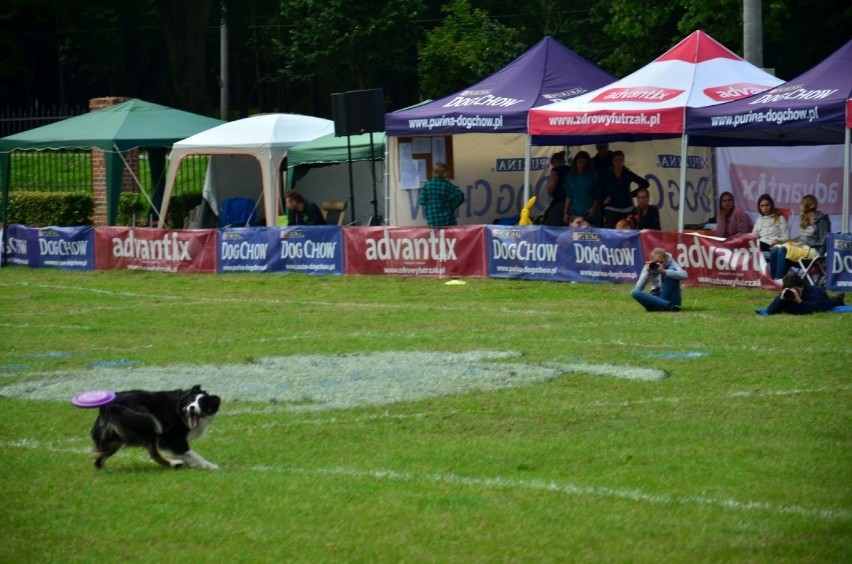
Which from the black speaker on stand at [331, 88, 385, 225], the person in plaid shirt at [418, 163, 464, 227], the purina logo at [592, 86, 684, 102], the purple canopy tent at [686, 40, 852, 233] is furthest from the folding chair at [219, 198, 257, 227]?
the purple canopy tent at [686, 40, 852, 233]

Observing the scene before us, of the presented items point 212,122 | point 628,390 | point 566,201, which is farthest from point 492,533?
point 212,122

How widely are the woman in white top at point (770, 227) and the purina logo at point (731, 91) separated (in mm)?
2311

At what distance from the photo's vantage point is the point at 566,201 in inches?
974

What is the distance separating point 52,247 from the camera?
27.8 meters

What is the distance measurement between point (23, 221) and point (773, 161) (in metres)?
20.7

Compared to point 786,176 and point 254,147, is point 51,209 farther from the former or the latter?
point 786,176

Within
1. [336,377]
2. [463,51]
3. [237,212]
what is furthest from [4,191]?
[463,51]

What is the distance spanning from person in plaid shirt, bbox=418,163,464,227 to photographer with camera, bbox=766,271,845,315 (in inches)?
330

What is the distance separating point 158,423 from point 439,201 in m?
16.1

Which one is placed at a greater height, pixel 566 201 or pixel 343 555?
pixel 566 201

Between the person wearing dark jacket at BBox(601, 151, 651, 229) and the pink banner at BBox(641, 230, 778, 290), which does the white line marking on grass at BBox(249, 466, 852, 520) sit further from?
the person wearing dark jacket at BBox(601, 151, 651, 229)

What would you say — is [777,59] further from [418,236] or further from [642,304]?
[642,304]

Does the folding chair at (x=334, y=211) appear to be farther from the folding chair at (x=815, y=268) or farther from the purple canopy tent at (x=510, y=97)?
the folding chair at (x=815, y=268)

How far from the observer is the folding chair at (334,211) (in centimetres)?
2880
